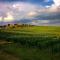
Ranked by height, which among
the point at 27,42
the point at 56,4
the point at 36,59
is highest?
the point at 56,4

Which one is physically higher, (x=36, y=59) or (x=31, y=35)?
(x=31, y=35)

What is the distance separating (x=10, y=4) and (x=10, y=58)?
1.03m

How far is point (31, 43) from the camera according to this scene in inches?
123

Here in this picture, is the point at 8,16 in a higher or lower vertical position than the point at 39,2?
lower

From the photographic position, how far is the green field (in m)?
2.98

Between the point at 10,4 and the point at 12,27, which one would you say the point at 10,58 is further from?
the point at 10,4

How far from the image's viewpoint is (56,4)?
10.5 ft

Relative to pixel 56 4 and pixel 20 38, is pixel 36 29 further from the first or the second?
pixel 56 4

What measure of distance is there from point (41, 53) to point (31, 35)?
40 centimetres

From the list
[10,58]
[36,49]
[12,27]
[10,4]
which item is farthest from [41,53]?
[10,4]

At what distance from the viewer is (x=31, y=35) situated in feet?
10.5

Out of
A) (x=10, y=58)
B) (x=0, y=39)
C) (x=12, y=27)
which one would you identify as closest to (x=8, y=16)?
(x=12, y=27)

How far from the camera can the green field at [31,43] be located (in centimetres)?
298

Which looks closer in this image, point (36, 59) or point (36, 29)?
point (36, 59)
